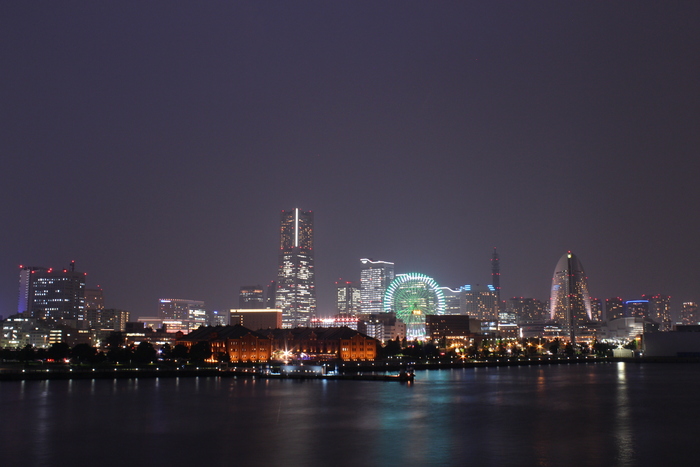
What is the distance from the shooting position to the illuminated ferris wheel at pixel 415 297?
408ft

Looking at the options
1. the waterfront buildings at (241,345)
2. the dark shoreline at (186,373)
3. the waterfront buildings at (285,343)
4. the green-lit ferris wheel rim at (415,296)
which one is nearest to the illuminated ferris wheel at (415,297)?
the green-lit ferris wheel rim at (415,296)

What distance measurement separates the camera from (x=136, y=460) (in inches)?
1022

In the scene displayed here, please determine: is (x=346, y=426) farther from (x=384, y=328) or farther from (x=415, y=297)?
(x=384, y=328)

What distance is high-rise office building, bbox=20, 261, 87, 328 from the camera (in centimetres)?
17650

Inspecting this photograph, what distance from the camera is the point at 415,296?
124688 millimetres

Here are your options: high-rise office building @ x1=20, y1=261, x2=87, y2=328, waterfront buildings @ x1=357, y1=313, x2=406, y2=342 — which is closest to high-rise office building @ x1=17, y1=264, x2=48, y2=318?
high-rise office building @ x1=20, y1=261, x2=87, y2=328

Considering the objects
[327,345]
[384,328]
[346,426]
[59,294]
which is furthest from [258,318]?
[346,426]

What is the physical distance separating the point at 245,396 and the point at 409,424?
1844 cm

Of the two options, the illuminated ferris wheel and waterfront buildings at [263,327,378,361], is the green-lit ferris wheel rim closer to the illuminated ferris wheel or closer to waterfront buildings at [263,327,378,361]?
the illuminated ferris wheel

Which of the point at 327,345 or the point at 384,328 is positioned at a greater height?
the point at 384,328

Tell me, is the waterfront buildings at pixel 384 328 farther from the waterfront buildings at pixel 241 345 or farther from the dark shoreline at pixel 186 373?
the dark shoreline at pixel 186 373

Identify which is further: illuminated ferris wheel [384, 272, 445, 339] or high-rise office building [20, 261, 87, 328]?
high-rise office building [20, 261, 87, 328]

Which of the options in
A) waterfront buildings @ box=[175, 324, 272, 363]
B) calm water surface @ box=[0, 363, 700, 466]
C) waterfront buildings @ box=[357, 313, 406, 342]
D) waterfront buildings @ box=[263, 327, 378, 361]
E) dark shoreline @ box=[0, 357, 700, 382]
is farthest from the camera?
waterfront buildings @ box=[357, 313, 406, 342]

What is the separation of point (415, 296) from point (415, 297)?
0.69 feet
